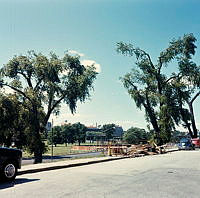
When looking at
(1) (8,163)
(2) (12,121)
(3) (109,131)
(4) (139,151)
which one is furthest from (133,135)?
(1) (8,163)

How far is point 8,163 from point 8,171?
263mm

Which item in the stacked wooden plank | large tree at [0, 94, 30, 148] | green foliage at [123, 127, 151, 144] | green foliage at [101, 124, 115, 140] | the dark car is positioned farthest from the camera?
green foliage at [101, 124, 115, 140]

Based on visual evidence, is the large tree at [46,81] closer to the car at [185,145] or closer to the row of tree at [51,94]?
the row of tree at [51,94]

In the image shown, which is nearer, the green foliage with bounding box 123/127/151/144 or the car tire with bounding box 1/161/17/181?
the car tire with bounding box 1/161/17/181

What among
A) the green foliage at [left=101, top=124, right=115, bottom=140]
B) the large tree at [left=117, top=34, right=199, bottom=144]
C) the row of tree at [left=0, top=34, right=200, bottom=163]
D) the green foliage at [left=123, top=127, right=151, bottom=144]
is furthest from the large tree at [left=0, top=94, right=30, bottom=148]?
the green foliage at [left=101, top=124, right=115, bottom=140]

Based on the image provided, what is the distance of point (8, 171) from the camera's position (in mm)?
9008

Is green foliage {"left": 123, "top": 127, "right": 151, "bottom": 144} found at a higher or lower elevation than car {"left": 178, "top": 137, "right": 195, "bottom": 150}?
higher

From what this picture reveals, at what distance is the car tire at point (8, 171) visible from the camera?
8875 mm

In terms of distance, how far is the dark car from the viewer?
8828mm

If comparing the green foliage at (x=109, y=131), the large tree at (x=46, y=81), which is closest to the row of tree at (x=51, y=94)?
the large tree at (x=46, y=81)

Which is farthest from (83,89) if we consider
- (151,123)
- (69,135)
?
(69,135)

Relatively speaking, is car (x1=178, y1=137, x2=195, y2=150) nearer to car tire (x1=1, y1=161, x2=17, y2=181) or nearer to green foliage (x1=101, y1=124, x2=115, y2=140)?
car tire (x1=1, y1=161, x2=17, y2=181)

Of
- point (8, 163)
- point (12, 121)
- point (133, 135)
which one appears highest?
point (133, 135)

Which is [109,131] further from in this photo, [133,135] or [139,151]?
[139,151]
